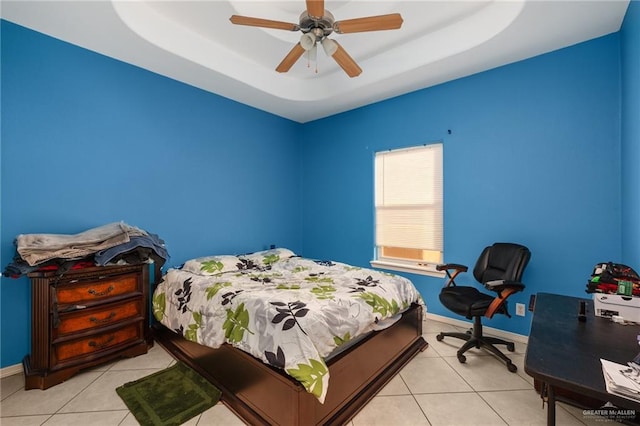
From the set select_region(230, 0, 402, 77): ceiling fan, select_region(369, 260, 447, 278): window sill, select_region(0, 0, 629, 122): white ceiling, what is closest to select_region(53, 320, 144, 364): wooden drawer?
select_region(0, 0, 629, 122): white ceiling

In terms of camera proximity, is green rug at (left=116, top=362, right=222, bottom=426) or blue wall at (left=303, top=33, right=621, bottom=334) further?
blue wall at (left=303, top=33, right=621, bottom=334)

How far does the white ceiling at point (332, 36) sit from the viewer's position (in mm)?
2219

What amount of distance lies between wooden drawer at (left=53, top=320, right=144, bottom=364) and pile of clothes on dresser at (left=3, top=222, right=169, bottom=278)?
583mm

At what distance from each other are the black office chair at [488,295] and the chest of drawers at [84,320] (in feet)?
9.26

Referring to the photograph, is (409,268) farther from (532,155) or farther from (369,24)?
(369,24)

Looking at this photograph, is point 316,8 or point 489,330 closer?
point 316,8

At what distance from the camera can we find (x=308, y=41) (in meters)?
2.10

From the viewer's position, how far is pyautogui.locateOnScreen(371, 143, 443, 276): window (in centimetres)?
Result: 340

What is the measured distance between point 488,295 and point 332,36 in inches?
118

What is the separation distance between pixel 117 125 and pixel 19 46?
837mm

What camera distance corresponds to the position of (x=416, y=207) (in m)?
3.54

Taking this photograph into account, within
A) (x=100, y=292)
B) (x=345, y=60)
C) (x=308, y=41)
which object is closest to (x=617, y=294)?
(x=345, y=60)

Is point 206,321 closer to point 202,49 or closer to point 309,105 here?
point 202,49

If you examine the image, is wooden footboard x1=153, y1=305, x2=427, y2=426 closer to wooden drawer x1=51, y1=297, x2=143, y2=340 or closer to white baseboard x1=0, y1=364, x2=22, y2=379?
wooden drawer x1=51, y1=297, x2=143, y2=340
